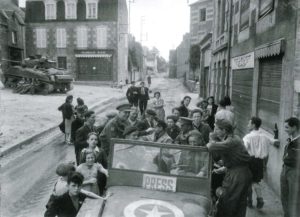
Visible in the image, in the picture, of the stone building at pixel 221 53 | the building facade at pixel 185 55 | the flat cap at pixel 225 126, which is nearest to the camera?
the flat cap at pixel 225 126

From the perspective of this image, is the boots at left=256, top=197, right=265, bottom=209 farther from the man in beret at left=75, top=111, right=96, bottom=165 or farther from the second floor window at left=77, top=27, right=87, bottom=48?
the second floor window at left=77, top=27, right=87, bottom=48

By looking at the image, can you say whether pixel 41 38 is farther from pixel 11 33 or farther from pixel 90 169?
pixel 90 169

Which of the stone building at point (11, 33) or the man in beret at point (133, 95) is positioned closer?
the man in beret at point (133, 95)

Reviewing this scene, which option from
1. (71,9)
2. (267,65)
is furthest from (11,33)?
(267,65)

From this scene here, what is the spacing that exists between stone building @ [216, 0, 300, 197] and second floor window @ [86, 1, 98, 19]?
2758 centimetres

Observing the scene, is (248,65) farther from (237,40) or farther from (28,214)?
(28,214)

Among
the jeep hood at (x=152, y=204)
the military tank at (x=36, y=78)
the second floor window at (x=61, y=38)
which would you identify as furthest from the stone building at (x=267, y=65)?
the second floor window at (x=61, y=38)

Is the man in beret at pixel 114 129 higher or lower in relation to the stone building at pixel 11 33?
lower

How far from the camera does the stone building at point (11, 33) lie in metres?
35.4

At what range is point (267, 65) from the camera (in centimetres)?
845

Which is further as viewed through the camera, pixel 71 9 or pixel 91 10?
pixel 71 9

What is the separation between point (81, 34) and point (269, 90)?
3420 centimetres

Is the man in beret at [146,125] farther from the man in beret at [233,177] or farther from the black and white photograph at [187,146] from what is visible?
the man in beret at [233,177]

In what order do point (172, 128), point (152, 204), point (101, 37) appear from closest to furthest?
1. point (152, 204)
2. point (172, 128)
3. point (101, 37)
